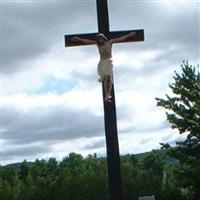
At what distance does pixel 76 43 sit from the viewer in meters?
10.5

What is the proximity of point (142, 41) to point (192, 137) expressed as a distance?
17590mm

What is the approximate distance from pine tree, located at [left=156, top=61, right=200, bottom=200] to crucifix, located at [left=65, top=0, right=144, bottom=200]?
1600 centimetres

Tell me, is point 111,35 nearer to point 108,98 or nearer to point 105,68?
point 105,68

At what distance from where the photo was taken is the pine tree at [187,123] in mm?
26259

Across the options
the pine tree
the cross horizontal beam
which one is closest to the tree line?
the pine tree

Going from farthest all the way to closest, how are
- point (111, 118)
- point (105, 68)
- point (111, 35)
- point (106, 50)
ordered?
1. point (111, 35)
2. point (106, 50)
3. point (105, 68)
4. point (111, 118)

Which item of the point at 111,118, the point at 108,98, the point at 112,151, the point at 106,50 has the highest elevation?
the point at 106,50

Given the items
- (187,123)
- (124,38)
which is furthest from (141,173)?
(124,38)

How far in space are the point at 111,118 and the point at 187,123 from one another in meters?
17.4

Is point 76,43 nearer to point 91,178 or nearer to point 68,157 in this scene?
point 91,178

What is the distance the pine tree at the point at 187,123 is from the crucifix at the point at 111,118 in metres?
16.0

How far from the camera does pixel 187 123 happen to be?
27000mm

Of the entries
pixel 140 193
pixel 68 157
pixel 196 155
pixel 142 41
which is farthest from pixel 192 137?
pixel 68 157

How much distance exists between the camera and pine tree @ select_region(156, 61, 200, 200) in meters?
26.3
